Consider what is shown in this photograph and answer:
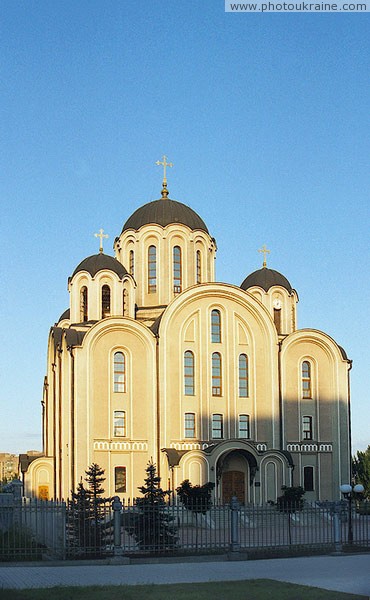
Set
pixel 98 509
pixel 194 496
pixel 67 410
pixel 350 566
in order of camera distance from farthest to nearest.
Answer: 1. pixel 67 410
2. pixel 194 496
3. pixel 98 509
4. pixel 350 566

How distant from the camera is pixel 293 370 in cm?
4531

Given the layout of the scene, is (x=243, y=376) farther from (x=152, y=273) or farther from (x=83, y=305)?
(x=83, y=305)

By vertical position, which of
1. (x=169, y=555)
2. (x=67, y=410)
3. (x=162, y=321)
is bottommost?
(x=169, y=555)

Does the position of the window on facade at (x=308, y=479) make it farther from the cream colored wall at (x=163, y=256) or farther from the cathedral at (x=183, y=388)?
the cream colored wall at (x=163, y=256)

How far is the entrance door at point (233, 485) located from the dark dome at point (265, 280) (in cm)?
1071

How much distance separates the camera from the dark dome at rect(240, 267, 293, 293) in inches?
1948

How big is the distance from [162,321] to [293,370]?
6984mm

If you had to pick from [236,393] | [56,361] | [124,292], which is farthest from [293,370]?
[56,361]

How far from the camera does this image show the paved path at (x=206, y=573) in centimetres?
1808

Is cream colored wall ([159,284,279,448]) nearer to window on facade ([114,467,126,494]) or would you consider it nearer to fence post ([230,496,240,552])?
window on facade ([114,467,126,494])

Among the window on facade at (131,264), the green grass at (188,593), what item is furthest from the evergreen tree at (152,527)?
the window on facade at (131,264)

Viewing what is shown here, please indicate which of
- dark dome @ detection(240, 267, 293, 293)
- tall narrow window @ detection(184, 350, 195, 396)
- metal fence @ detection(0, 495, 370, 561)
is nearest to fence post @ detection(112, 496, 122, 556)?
metal fence @ detection(0, 495, 370, 561)

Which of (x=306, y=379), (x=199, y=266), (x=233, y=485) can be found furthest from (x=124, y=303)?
(x=233, y=485)

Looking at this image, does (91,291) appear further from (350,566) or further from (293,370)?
(350,566)
